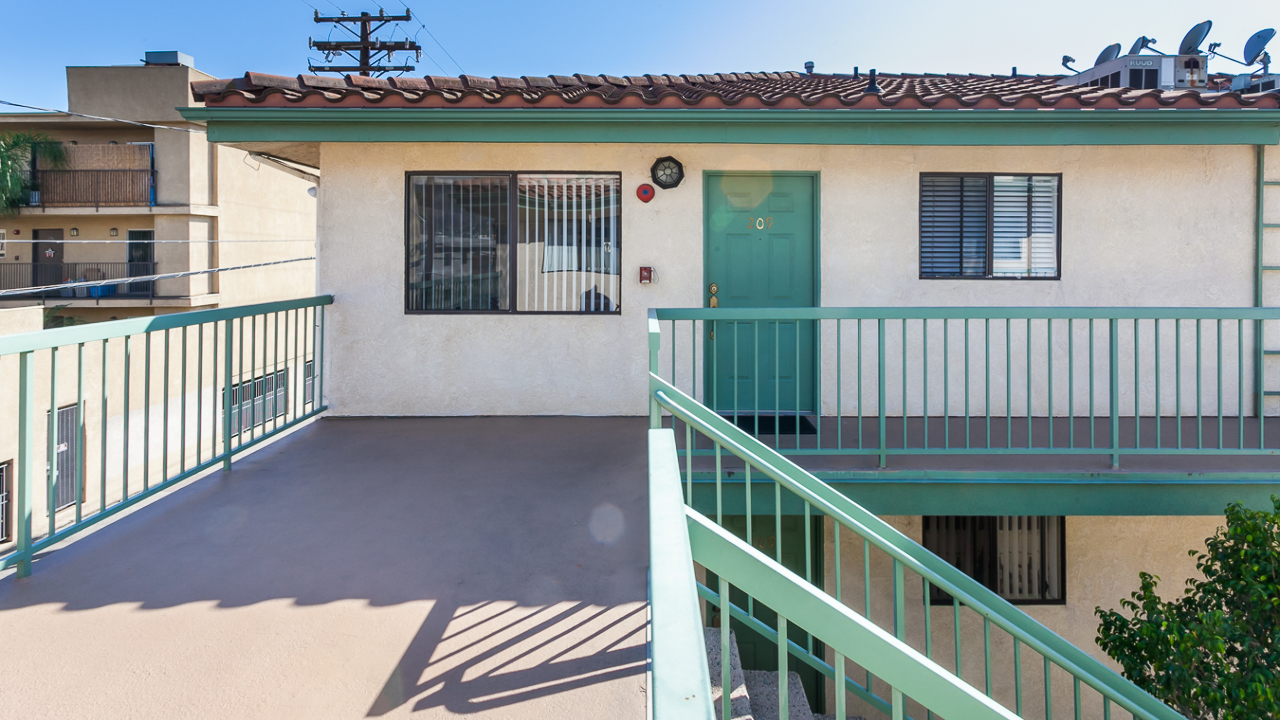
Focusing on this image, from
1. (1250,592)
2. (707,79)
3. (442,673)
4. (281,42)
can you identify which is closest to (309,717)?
(442,673)

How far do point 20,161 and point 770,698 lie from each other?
28781mm

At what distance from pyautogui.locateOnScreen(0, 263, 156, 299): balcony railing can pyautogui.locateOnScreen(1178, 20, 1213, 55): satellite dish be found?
25.4 meters

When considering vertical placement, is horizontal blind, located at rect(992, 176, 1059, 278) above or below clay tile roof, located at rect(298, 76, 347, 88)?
below

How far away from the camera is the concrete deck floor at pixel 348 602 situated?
7.61ft

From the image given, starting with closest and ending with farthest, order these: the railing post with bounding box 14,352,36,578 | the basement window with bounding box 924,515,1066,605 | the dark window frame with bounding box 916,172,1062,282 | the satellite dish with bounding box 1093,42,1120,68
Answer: the railing post with bounding box 14,352,36,578 → the basement window with bounding box 924,515,1066,605 → the dark window frame with bounding box 916,172,1062,282 → the satellite dish with bounding box 1093,42,1120,68

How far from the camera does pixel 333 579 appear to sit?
3.13 m

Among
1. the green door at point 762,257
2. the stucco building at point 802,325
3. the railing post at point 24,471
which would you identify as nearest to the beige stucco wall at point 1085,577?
the stucco building at point 802,325

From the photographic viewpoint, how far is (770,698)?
3.48 meters

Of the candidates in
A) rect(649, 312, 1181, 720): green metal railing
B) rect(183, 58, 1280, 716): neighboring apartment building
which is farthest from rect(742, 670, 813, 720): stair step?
rect(183, 58, 1280, 716): neighboring apartment building

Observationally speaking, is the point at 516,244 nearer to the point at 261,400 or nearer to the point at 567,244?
the point at 567,244

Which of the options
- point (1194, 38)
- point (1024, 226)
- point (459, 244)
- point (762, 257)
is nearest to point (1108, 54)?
point (1194, 38)

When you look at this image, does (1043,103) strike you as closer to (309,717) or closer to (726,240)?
(726,240)

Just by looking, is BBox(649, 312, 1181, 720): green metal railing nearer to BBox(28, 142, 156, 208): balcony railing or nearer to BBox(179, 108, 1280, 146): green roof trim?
BBox(179, 108, 1280, 146): green roof trim

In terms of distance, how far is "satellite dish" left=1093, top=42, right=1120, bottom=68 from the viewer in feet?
29.6
